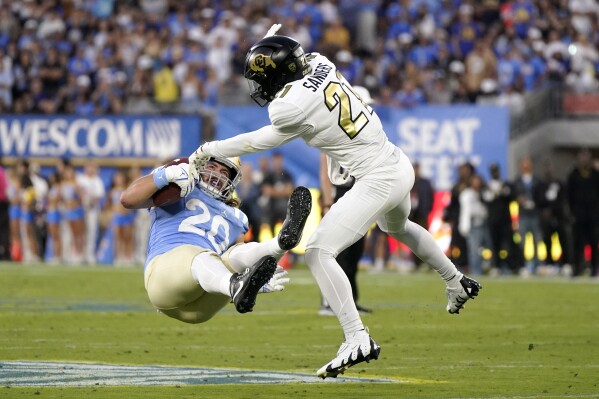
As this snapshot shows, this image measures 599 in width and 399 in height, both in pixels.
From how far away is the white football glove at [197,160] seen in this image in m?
6.67

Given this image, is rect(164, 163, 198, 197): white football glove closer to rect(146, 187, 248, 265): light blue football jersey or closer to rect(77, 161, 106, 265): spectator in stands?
rect(146, 187, 248, 265): light blue football jersey

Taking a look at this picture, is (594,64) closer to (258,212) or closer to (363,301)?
(258,212)

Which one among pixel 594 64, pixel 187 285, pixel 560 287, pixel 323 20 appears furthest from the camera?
pixel 323 20

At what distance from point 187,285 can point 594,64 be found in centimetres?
1659

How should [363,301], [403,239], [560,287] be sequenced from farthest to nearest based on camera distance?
[560,287] → [363,301] → [403,239]

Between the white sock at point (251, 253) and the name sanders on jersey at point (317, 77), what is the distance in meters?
0.84

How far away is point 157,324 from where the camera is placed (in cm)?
1034

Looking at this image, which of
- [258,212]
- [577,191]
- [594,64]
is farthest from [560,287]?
[594,64]

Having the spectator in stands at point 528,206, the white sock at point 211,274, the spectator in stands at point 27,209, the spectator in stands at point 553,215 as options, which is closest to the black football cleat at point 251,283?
the white sock at point 211,274

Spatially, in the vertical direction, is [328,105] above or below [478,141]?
above

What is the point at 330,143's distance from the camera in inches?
267

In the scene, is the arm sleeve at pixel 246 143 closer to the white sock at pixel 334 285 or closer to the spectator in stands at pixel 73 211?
the white sock at pixel 334 285

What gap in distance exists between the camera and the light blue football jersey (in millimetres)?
6980

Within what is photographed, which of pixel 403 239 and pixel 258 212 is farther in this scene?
pixel 258 212
